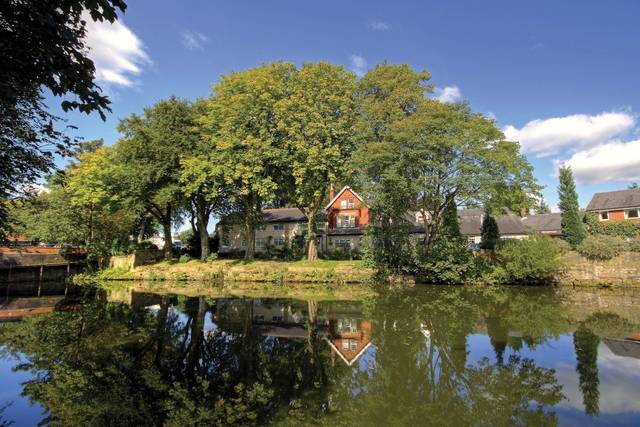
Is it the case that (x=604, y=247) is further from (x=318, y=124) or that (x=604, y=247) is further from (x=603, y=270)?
(x=318, y=124)

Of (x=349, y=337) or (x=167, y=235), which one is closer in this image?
(x=349, y=337)

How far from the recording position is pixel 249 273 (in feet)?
107

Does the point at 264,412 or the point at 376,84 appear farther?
the point at 376,84

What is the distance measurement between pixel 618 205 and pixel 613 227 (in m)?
4.27

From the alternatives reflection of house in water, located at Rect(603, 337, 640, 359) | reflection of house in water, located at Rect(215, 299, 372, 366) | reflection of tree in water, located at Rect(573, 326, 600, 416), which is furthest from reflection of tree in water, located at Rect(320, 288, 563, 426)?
reflection of house in water, located at Rect(603, 337, 640, 359)

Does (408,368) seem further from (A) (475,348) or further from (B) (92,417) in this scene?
(B) (92,417)

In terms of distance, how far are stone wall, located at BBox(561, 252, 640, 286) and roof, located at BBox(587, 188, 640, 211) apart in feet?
73.4

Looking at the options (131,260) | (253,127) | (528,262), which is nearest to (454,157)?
(528,262)

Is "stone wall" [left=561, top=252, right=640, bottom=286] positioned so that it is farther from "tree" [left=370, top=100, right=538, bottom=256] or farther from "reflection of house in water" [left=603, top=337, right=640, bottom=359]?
"reflection of house in water" [left=603, top=337, right=640, bottom=359]

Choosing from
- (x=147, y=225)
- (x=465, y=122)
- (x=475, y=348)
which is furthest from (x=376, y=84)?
(x=147, y=225)

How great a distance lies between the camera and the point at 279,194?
113 ft

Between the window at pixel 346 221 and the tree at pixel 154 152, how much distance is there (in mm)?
20514

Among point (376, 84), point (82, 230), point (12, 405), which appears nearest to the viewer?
point (12, 405)

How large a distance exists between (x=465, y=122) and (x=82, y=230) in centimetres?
3792
